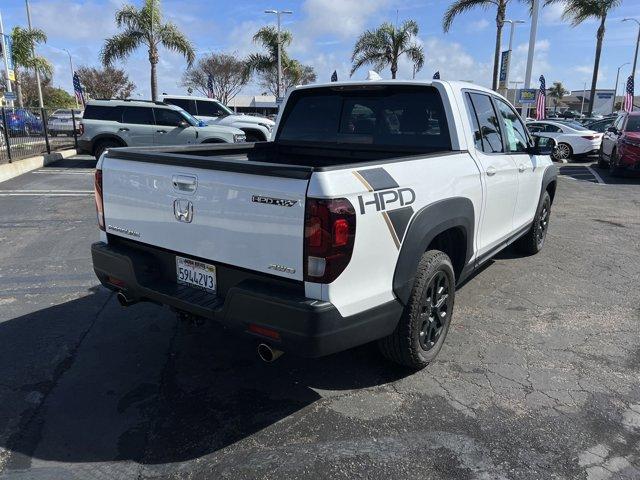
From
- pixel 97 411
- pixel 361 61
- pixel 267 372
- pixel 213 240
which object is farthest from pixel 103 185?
pixel 361 61

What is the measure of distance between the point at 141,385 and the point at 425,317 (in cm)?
192

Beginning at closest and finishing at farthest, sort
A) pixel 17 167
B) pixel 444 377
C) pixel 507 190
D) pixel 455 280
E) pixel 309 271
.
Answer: pixel 309 271 < pixel 444 377 < pixel 455 280 < pixel 507 190 < pixel 17 167

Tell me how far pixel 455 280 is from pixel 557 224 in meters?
5.24

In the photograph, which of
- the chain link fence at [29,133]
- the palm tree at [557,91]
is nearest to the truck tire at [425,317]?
the chain link fence at [29,133]

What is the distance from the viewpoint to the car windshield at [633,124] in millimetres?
13039

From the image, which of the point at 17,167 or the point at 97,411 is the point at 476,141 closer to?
the point at 97,411

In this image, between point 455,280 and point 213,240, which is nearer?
point 213,240

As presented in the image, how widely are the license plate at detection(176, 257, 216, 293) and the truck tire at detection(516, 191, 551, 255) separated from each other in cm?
425

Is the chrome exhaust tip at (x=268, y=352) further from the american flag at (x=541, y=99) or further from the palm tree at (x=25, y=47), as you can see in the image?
the palm tree at (x=25, y=47)

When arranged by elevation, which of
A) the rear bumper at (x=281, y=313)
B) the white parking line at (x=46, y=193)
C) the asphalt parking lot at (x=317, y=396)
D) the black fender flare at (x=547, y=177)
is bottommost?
the asphalt parking lot at (x=317, y=396)

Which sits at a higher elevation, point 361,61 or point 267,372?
point 361,61

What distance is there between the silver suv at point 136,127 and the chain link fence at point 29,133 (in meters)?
0.80

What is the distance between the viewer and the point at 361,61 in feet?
104

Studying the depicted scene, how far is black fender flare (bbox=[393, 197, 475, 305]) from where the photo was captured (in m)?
2.90
